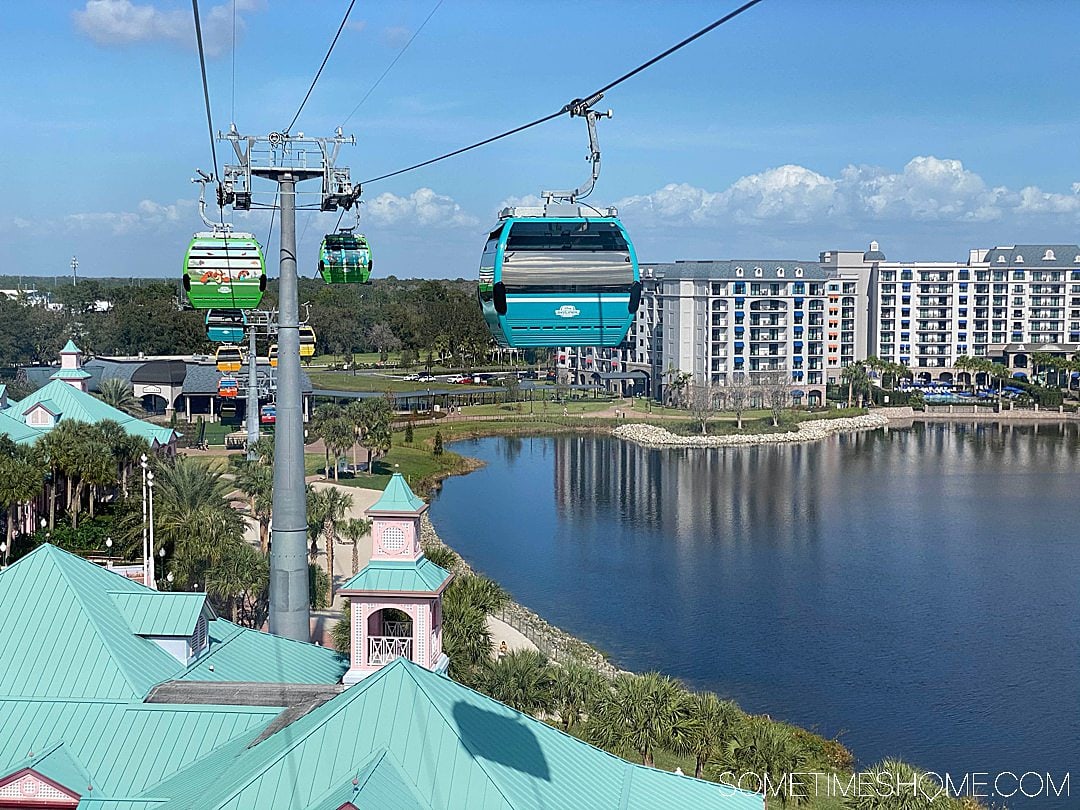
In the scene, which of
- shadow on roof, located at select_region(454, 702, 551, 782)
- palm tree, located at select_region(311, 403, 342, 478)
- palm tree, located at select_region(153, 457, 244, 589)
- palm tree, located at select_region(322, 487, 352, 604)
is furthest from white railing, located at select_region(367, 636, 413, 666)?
palm tree, located at select_region(311, 403, 342, 478)

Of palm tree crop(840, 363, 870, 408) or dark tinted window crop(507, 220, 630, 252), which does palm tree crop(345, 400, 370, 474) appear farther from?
palm tree crop(840, 363, 870, 408)

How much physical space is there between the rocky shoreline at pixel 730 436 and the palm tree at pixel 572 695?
52163 mm

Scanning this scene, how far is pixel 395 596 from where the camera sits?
53.1 feet

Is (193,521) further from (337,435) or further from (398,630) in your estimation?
(337,435)

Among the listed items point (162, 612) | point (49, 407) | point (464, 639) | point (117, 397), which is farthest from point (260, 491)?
point (117, 397)

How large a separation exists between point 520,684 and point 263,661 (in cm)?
516

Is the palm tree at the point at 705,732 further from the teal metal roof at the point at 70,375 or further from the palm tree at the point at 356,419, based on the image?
the palm tree at the point at 356,419

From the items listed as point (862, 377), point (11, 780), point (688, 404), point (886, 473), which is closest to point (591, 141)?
point (11, 780)

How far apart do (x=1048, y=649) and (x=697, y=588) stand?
10.3 metres

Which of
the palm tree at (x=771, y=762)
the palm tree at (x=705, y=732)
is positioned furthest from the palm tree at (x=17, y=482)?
the palm tree at (x=771, y=762)

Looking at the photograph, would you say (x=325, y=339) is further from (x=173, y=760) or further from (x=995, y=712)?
(x=173, y=760)

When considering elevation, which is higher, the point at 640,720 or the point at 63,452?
the point at 63,452

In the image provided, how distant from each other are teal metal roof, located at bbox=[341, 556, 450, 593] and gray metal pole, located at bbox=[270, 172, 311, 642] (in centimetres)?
75

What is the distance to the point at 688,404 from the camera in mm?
81438
